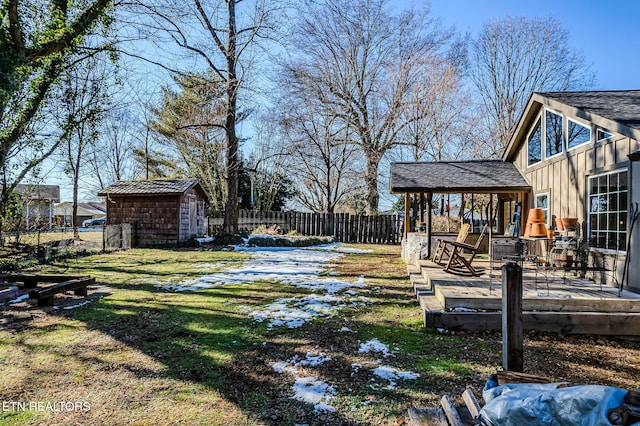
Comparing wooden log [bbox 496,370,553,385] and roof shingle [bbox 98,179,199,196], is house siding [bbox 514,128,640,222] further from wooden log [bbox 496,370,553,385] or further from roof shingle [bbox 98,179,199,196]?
roof shingle [bbox 98,179,199,196]

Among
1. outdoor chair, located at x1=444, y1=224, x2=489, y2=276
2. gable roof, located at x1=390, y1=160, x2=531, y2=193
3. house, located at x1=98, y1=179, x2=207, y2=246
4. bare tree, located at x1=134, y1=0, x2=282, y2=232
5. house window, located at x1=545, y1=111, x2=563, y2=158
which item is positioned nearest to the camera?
outdoor chair, located at x1=444, y1=224, x2=489, y2=276

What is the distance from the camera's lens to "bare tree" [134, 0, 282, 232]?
845 cm

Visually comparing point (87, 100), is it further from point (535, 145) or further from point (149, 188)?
point (535, 145)

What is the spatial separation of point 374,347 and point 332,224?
1442cm

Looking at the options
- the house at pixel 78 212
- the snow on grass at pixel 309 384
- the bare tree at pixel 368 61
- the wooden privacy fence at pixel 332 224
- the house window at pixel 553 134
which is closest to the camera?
the snow on grass at pixel 309 384

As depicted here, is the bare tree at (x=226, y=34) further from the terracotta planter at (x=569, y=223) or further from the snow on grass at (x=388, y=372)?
the terracotta planter at (x=569, y=223)

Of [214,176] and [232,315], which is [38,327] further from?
[214,176]

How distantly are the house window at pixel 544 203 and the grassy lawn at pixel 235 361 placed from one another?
456 cm

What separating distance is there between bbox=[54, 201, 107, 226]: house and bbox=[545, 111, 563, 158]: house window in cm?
2016

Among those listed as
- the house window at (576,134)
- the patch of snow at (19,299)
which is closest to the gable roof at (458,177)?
the house window at (576,134)

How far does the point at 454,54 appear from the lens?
784 inches

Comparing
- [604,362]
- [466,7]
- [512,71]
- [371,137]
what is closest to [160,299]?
[604,362]

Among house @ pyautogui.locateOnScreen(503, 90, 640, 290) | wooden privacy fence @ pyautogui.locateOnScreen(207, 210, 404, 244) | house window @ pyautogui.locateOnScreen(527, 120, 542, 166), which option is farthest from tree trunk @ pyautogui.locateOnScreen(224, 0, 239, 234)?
house @ pyautogui.locateOnScreen(503, 90, 640, 290)

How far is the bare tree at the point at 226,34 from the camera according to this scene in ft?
27.7
